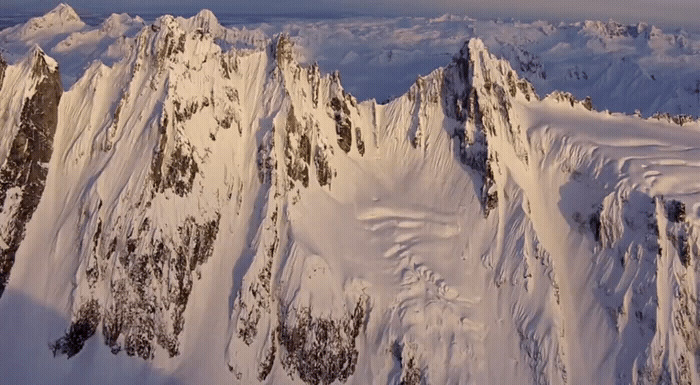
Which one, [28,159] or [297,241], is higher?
[28,159]

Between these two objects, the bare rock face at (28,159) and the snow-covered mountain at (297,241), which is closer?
the snow-covered mountain at (297,241)

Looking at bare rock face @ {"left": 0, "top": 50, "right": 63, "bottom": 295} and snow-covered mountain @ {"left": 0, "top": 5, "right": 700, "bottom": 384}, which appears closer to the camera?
snow-covered mountain @ {"left": 0, "top": 5, "right": 700, "bottom": 384}

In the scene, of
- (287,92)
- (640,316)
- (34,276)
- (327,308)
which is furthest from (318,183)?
(640,316)

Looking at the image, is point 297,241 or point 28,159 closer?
point 28,159
